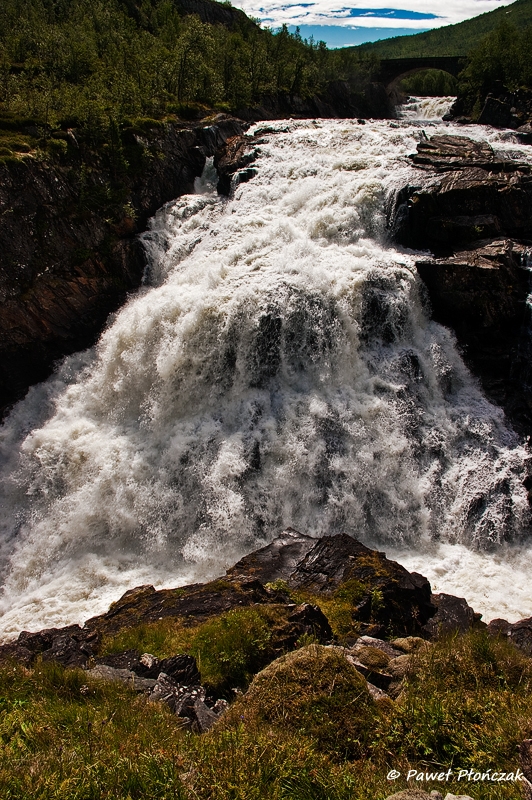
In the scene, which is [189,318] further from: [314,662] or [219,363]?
[314,662]

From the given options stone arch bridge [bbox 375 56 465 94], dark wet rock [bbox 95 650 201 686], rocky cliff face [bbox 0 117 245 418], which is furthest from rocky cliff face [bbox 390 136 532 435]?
stone arch bridge [bbox 375 56 465 94]

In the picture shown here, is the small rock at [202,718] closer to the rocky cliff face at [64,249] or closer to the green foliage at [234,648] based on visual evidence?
the green foliage at [234,648]

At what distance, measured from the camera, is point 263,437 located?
14438 mm

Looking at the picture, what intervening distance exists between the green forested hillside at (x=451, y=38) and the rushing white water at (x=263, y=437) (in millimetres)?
121861

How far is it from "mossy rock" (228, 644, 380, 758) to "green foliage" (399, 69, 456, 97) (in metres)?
66.8

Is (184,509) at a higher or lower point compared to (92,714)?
lower

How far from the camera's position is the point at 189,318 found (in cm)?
1619

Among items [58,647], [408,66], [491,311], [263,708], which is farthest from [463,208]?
[408,66]

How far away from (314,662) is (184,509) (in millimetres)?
9289

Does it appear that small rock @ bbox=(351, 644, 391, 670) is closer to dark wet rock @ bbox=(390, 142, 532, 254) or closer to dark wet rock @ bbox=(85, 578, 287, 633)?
dark wet rock @ bbox=(85, 578, 287, 633)

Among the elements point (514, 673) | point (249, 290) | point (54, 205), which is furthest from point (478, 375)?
point (54, 205)

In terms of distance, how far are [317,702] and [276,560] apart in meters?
6.21

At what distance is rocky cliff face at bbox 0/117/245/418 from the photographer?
17.8m

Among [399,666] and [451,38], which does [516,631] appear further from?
[451,38]
